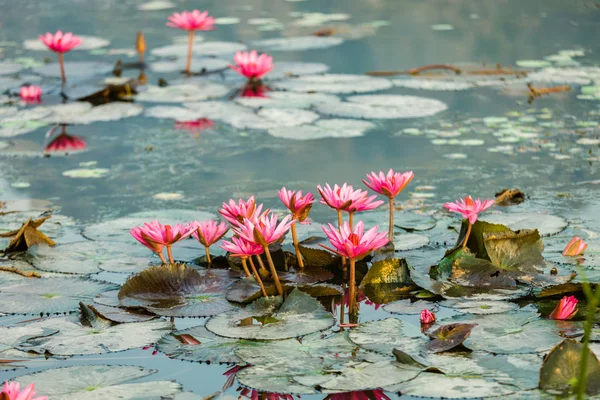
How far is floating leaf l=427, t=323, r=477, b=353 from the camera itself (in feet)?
7.48

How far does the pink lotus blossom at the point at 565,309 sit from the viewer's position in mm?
2426

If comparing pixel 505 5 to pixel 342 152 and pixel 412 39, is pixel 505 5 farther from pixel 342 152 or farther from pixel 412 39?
pixel 342 152

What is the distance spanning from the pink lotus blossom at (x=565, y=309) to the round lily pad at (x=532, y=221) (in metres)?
0.73

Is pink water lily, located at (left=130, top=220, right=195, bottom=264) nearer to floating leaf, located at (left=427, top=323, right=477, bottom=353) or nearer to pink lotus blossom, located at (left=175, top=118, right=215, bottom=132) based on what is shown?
floating leaf, located at (left=427, top=323, right=477, bottom=353)

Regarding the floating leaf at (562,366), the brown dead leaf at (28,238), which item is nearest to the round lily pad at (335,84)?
the brown dead leaf at (28,238)

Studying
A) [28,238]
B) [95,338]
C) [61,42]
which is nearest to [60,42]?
[61,42]

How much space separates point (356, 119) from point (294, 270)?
2236mm

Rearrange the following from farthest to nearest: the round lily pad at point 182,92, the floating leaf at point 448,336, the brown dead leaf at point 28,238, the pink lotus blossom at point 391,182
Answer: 1. the round lily pad at point 182,92
2. the brown dead leaf at point 28,238
3. the pink lotus blossom at point 391,182
4. the floating leaf at point 448,336

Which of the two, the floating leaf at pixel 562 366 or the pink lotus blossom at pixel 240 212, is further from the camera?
the pink lotus blossom at pixel 240 212

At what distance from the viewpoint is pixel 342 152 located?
175 inches

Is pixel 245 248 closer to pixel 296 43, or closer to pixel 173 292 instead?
pixel 173 292

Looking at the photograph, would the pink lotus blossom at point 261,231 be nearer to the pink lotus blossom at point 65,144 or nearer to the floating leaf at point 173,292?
the floating leaf at point 173,292

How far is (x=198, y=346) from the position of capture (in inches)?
93.8

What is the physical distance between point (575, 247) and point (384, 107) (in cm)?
244
